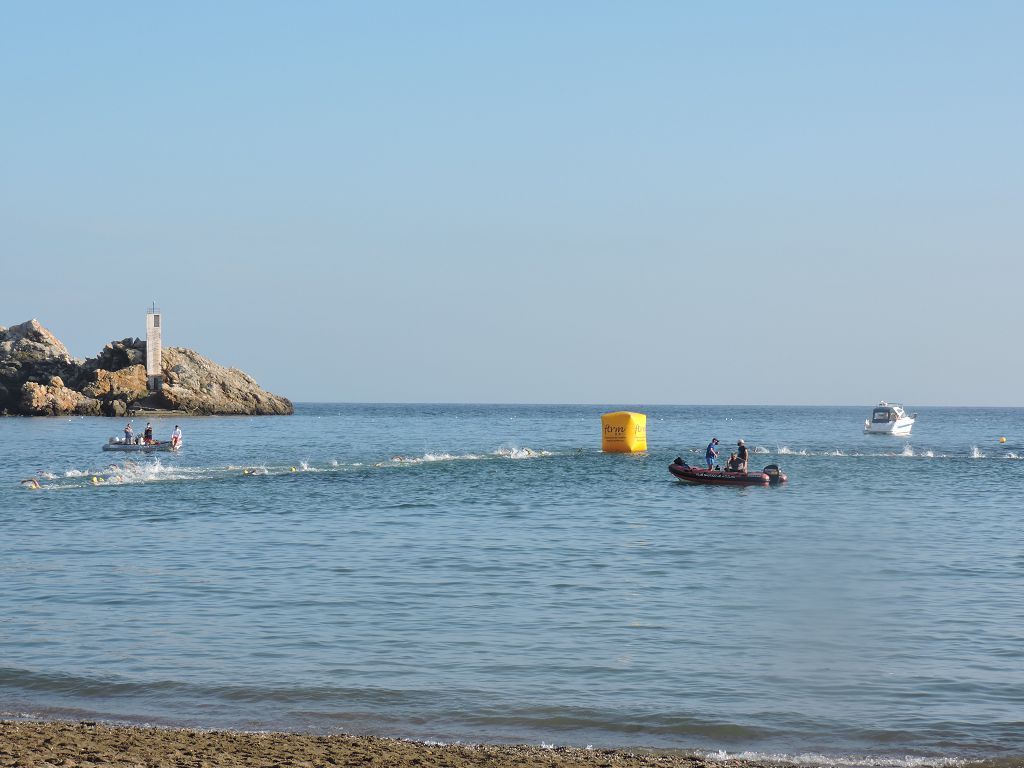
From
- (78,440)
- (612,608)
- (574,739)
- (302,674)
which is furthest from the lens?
(78,440)

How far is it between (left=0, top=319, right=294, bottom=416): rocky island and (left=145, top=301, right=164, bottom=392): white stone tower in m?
0.79

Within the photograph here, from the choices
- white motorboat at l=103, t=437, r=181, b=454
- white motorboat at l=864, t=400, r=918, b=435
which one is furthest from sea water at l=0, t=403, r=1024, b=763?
white motorboat at l=864, t=400, r=918, b=435

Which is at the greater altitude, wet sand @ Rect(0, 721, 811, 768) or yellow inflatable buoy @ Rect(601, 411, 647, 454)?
yellow inflatable buoy @ Rect(601, 411, 647, 454)

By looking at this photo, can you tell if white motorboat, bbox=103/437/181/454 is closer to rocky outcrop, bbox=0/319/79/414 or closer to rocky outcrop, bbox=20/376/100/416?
rocky outcrop, bbox=20/376/100/416

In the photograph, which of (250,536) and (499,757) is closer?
(499,757)

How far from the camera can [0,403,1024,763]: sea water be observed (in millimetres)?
12148

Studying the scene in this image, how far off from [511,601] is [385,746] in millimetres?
7826

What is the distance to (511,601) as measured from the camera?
1839 cm

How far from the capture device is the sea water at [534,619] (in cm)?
1215

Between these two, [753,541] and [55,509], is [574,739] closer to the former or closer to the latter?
[753,541]

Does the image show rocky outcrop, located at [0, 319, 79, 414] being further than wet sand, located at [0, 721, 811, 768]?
Yes

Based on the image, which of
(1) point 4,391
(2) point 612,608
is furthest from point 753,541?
(1) point 4,391

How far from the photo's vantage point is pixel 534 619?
1698cm

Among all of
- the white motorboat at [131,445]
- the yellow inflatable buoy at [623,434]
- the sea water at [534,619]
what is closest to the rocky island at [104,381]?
the white motorboat at [131,445]
